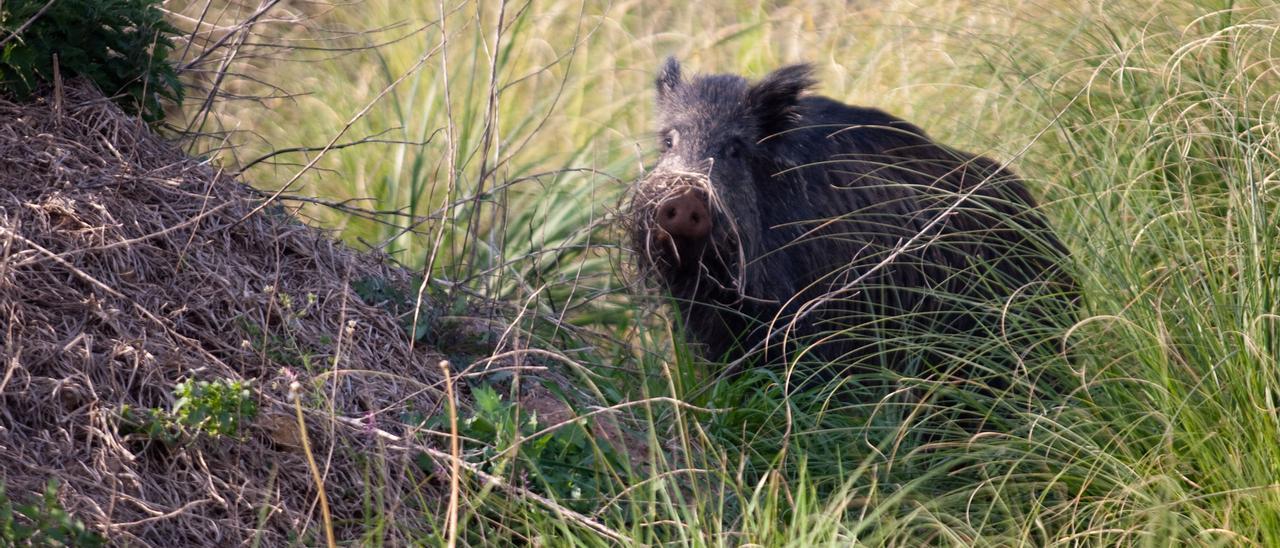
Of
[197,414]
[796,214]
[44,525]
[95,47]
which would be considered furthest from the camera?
[796,214]

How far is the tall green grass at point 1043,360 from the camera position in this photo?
276 centimetres

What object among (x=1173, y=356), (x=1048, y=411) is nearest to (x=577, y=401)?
(x=1048, y=411)

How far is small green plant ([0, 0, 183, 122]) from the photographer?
128 inches

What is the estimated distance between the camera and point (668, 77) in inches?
178

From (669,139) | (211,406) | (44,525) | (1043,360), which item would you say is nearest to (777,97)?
(669,139)

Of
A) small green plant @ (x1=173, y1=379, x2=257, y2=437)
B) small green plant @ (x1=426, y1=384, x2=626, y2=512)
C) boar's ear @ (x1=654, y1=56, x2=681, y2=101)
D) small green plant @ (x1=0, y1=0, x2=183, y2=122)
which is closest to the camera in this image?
small green plant @ (x1=173, y1=379, x2=257, y2=437)

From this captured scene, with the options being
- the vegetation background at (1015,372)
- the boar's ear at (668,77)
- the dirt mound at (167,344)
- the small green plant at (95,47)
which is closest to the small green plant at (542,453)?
the vegetation background at (1015,372)

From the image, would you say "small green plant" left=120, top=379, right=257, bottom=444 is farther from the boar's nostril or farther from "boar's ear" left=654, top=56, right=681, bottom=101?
"boar's ear" left=654, top=56, right=681, bottom=101

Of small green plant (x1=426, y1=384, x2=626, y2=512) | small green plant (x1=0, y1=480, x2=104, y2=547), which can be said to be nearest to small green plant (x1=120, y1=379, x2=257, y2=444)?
small green plant (x1=0, y1=480, x2=104, y2=547)

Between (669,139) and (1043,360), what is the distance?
5.23 ft

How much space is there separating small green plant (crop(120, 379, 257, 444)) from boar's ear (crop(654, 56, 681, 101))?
7.07ft

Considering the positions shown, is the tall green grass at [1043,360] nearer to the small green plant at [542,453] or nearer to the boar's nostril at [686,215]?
the small green plant at [542,453]

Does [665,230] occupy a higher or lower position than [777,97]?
lower

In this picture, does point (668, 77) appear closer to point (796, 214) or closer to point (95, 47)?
point (796, 214)
